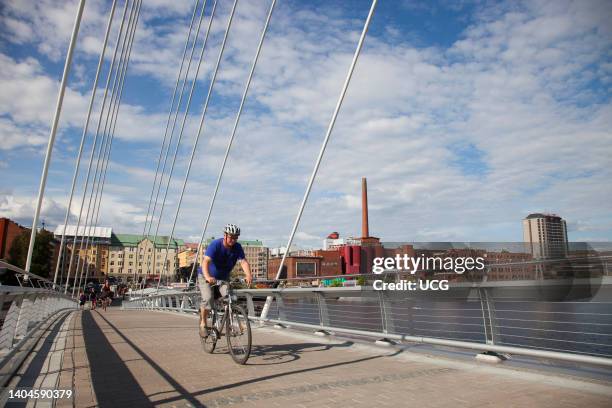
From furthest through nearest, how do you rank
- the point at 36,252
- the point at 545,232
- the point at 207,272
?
the point at 545,232 < the point at 36,252 < the point at 207,272

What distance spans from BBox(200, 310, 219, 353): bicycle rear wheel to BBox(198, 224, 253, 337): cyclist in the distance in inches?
2.2

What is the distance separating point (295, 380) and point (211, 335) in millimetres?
2148

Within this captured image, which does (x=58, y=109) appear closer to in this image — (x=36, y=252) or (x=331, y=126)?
(x=331, y=126)

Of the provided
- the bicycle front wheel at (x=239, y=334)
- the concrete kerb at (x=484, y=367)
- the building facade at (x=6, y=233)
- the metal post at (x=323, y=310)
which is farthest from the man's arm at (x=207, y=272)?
the building facade at (x=6, y=233)

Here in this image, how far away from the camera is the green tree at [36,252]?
70.2 m

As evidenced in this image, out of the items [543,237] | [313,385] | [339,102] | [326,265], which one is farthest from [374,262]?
[313,385]

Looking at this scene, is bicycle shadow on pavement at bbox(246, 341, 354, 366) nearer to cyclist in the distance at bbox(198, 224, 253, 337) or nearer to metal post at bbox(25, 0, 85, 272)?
cyclist in the distance at bbox(198, 224, 253, 337)

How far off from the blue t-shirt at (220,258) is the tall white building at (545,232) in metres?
110

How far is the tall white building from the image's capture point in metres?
105

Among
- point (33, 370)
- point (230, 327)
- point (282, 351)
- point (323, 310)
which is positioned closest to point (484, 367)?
point (282, 351)

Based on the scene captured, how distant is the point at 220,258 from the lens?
6.31m

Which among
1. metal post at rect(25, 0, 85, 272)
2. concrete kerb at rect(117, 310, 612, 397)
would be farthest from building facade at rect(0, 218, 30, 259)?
concrete kerb at rect(117, 310, 612, 397)

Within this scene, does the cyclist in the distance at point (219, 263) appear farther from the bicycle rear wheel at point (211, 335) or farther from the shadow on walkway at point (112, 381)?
the shadow on walkway at point (112, 381)

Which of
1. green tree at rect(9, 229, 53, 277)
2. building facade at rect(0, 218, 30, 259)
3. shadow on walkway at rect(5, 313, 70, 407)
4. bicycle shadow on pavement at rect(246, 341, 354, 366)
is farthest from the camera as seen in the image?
building facade at rect(0, 218, 30, 259)
